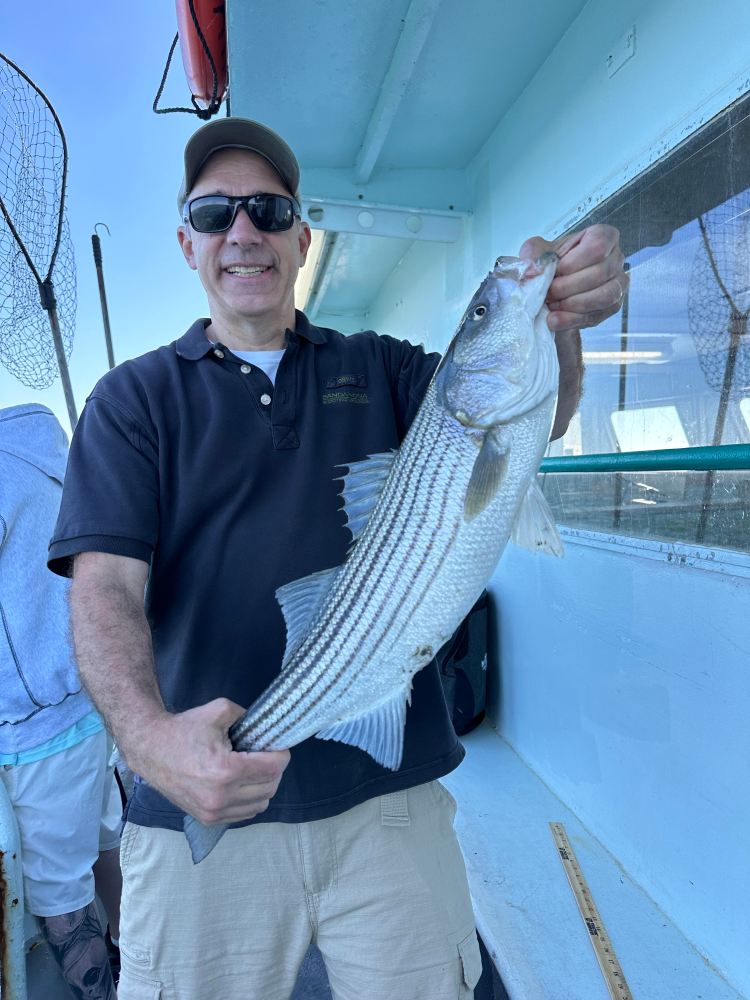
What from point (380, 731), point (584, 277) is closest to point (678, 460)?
point (584, 277)

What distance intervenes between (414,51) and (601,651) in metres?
3.49

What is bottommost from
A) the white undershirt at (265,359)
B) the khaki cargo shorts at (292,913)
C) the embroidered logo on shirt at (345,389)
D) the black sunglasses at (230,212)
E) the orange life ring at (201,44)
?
the khaki cargo shorts at (292,913)

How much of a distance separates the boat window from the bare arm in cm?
193

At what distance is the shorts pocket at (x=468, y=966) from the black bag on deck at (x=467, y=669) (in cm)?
253

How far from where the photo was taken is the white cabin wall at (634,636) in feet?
7.89

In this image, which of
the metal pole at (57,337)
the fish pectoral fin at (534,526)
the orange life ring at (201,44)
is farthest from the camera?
the metal pole at (57,337)

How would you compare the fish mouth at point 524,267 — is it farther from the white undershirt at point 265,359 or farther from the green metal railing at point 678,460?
the white undershirt at point 265,359

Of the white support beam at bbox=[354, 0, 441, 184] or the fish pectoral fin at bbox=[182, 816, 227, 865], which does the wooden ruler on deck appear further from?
the white support beam at bbox=[354, 0, 441, 184]

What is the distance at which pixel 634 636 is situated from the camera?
9.70 ft

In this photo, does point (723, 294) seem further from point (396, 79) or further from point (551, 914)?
point (551, 914)

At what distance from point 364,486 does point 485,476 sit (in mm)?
370

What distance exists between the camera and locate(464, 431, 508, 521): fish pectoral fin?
171cm

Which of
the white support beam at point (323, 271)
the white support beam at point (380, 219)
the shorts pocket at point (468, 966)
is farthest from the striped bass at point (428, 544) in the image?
the white support beam at point (323, 271)

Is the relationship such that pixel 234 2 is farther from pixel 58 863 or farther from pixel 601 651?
pixel 58 863
